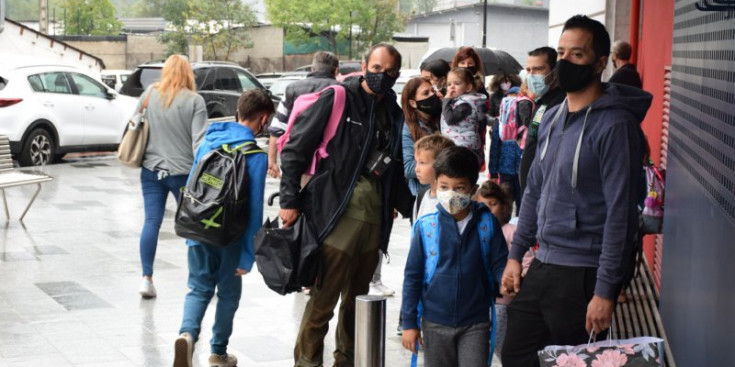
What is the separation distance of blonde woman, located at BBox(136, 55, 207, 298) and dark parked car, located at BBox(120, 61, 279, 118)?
16.9m

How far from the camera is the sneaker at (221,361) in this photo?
22.3 feet

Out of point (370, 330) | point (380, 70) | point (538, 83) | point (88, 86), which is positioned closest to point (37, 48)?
point (88, 86)

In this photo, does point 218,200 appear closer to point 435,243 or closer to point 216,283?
point 216,283

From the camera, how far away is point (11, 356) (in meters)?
7.06

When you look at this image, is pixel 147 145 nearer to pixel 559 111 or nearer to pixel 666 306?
pixel 666 306

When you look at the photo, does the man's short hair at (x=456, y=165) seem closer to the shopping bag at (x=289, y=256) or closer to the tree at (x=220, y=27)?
the shopping bag at (x=289, y=256)

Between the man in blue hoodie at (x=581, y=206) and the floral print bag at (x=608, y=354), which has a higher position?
the man in blue hoodie at (x=581, y=206)

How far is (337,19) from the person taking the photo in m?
72.9

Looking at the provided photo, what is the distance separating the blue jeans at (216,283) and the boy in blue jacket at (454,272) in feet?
6.03

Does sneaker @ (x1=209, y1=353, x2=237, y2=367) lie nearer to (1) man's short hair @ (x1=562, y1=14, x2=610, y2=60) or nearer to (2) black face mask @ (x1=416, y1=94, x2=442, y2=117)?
(2) black face mask @ (x1=416, y1=94, x2=442, y2=117)

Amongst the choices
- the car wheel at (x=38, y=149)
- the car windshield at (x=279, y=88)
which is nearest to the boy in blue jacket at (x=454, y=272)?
the car wheel at (x=38, y=149)

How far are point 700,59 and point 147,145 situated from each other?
4.39m

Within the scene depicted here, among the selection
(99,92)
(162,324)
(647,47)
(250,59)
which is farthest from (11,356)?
(250,59)

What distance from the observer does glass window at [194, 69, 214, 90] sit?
2681cm
